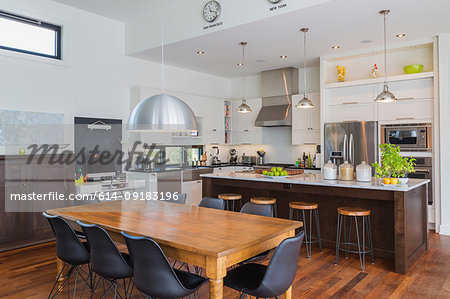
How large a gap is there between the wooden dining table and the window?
2.87m

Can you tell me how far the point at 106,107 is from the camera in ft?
20.0

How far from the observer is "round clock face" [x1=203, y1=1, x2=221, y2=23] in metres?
5.10

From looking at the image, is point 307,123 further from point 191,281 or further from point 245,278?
point 191,281

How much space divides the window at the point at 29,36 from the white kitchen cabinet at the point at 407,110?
18.0ft

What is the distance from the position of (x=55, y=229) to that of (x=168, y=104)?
1.46m

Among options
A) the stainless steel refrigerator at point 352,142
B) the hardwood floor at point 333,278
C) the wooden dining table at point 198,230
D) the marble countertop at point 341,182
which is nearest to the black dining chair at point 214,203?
the wooden dining table at point 198,230

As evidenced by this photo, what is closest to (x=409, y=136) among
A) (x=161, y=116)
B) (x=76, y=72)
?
(x=161, y=116)

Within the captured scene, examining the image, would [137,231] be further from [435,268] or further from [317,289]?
[435,268]

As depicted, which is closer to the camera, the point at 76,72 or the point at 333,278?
the point at 333,278

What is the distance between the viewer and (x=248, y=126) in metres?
8.24

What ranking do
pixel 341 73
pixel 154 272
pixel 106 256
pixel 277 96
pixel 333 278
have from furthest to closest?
pixel 277 96, pixel 341 73, pixel 333 278, pixel 106 256, pixel 154 272

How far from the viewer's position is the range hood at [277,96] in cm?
748

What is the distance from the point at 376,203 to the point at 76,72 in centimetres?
487

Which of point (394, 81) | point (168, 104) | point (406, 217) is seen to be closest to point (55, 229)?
point (168, 104)
